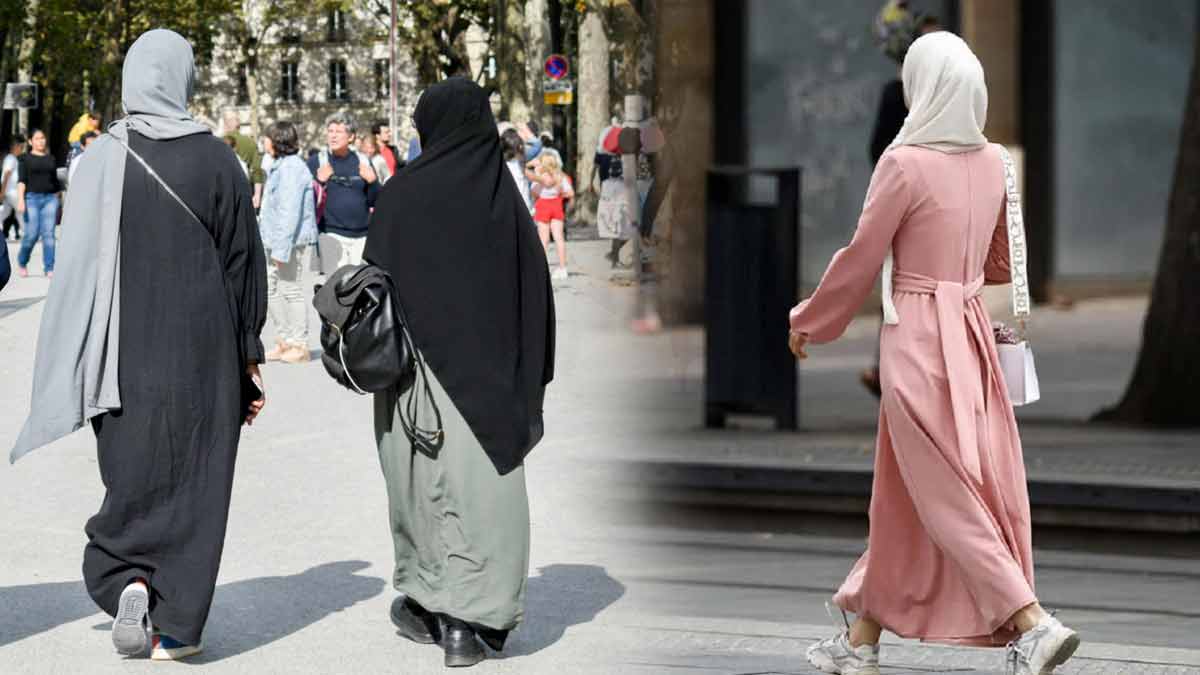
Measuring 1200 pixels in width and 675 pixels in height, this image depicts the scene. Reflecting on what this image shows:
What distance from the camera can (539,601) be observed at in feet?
20.6

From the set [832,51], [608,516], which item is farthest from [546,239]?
[608,516]

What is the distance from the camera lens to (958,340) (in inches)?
205

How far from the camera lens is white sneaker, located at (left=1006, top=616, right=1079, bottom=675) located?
4934 mm

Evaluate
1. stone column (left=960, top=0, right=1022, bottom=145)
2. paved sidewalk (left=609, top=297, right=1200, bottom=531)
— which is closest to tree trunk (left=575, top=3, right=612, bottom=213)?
paved sidewalk (left=609, top=297, right=1200, bottom=531)

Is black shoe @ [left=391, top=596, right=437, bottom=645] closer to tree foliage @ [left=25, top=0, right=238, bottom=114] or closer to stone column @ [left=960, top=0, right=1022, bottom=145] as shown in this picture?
stone column @ [left=960, top=0, right=1022, bottom=145]

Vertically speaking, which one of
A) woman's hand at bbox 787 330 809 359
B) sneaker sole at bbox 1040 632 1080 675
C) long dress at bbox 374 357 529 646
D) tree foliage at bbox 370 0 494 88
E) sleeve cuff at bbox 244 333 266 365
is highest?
tree foliage at bbox 370 0 494 88

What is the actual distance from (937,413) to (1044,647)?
61 cm

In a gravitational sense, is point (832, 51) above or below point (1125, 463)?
above

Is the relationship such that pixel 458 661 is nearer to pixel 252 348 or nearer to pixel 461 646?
pixel 461 646

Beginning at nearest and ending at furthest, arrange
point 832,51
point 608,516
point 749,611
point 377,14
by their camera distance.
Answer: point 749,611, point 608,516, point 832,51, point 377,14

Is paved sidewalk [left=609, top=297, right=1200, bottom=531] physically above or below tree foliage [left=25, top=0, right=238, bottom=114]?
below

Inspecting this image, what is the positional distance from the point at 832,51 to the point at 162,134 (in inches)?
183

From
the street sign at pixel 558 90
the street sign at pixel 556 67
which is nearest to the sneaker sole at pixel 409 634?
the street sign at pixel 558 90

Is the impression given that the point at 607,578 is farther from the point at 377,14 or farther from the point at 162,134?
the point at 377,14
